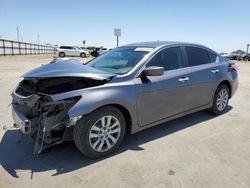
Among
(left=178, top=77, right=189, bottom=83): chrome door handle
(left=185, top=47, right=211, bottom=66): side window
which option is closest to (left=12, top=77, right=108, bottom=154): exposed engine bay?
(left=178, top=77, right=189, bottom=83): chrome door handle

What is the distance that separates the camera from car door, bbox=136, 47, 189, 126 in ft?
12.3

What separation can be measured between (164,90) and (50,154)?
6.62 feet

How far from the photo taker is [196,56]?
4891 mm

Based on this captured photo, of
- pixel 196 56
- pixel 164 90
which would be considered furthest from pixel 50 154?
pixel 196 56

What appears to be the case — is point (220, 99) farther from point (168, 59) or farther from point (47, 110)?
point (47, 110)

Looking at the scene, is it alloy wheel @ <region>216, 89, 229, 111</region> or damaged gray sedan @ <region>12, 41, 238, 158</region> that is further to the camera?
alloy wheel @ <region>216, 89, 229, 111</region>

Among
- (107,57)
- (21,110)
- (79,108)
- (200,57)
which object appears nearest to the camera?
(79,108)

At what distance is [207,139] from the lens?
413 centimetres

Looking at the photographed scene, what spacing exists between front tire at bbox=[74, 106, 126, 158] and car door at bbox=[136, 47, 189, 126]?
42 centimetres

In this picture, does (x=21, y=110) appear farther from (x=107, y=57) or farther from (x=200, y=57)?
(x=200, y=57)

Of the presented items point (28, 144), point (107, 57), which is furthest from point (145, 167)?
point (107, 57)

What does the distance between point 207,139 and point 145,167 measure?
1473mm

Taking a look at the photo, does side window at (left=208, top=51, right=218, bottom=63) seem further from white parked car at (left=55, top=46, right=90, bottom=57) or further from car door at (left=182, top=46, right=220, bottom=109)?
white parked car at (left=55, top=46, right=90, bottom=57)

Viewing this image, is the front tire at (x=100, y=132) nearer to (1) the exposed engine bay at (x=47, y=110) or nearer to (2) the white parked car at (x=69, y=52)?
(1) the exposed engine bay at (x=47, y=110)
